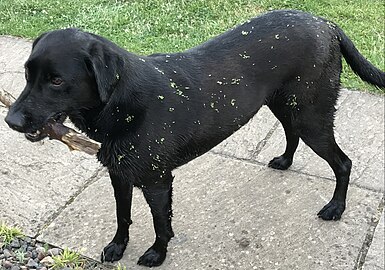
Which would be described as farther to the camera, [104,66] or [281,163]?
[281,163]

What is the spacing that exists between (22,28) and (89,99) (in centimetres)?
388

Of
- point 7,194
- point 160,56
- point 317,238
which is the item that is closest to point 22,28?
point 7,194

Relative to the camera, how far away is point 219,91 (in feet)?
11.4

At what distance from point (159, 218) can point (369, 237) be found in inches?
52.8

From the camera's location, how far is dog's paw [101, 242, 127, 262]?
3.73 m

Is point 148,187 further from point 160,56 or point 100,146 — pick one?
point 160,56

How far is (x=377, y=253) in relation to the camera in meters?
3.75

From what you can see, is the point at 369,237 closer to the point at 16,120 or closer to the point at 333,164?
the point at 333,164

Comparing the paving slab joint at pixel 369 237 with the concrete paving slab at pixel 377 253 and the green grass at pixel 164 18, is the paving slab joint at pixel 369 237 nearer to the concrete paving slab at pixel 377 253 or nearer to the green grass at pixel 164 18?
the concrete paving slab at pixel 377 253

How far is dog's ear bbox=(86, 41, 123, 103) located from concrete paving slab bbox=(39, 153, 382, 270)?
49.5 inches

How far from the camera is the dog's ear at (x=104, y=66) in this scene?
2893 mm

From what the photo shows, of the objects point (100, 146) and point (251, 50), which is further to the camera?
point (251, 50)

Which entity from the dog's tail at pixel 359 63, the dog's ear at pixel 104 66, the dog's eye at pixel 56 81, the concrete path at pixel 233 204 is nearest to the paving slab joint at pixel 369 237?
the concrete path at pixel 233 204

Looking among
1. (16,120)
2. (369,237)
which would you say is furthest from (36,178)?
(369,237)
